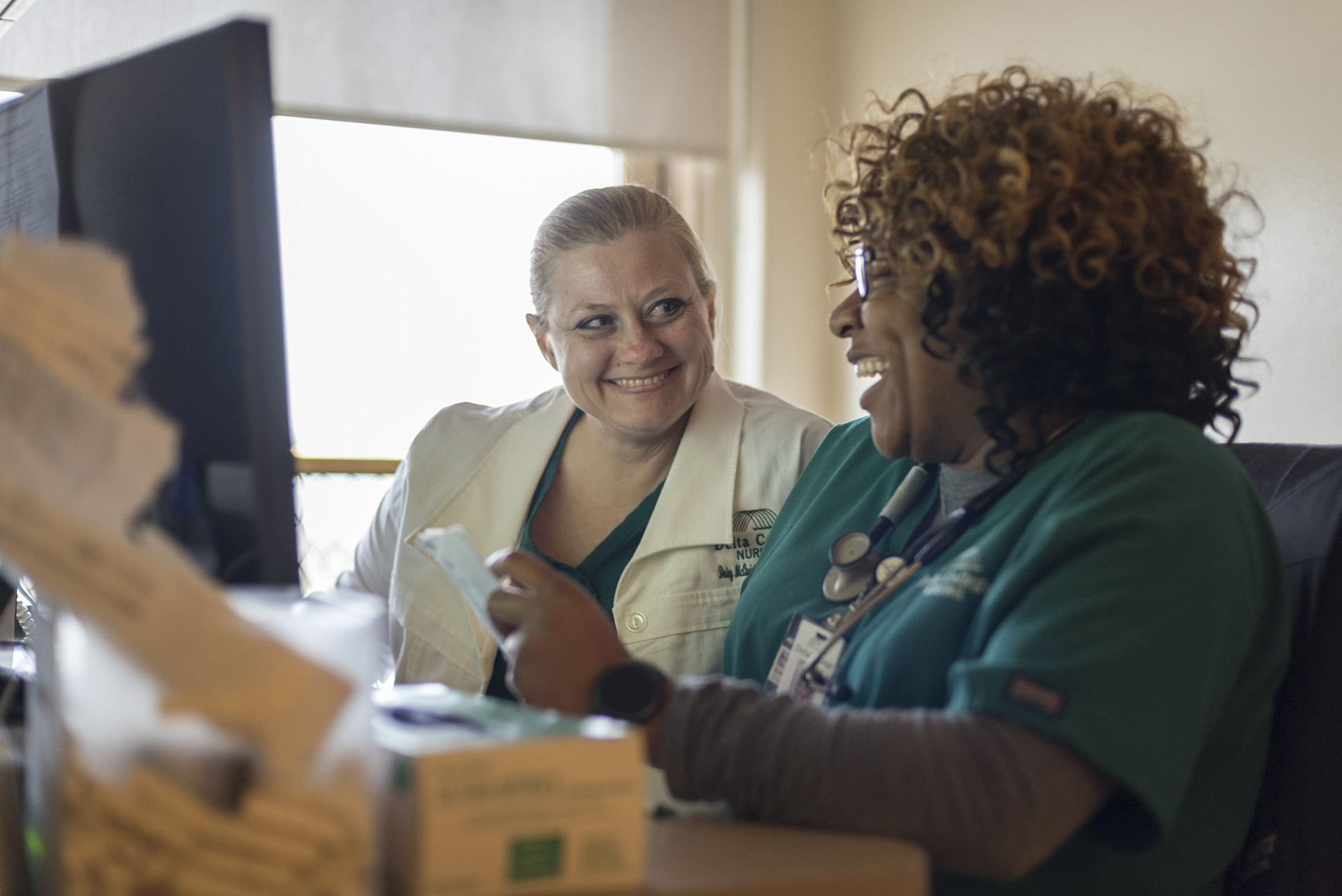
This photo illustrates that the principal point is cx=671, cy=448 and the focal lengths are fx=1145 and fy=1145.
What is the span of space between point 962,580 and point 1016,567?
0.09 m

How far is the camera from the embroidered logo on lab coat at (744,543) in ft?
5.47

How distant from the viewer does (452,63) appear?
3375mm

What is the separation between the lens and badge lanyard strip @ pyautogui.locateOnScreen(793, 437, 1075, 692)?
106cm

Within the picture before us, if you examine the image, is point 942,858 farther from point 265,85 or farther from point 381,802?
point 265,85

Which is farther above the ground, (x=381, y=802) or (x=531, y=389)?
(x=381, y=802)

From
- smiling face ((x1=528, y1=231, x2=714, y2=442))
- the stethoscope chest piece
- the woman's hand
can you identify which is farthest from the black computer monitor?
smiling face ((x1=528, y1=231, x2=714, y2=442))

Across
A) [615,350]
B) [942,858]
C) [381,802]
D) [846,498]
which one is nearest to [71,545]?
[381,802]

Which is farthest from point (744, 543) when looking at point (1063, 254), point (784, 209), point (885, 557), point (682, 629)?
point (784, 209)

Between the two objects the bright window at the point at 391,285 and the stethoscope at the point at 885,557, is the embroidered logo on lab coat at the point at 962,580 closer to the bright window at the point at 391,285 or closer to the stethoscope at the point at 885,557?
the stethoscope at the point at 885,557

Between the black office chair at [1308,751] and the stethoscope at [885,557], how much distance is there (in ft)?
0.83

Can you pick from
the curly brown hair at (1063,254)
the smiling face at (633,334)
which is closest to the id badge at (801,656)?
the curly brown hair at (1063,254)

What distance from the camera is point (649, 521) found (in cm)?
175

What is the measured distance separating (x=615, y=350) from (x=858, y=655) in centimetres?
93

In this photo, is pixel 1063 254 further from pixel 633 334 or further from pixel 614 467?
pixel 614 467
